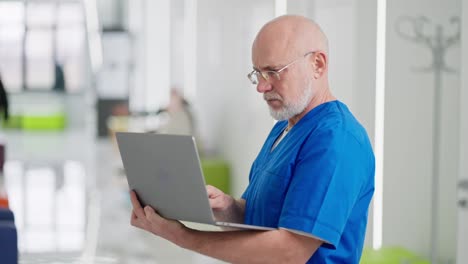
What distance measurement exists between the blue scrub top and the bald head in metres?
0.22

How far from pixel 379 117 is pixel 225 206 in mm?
2516

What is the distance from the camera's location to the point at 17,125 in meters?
22.1

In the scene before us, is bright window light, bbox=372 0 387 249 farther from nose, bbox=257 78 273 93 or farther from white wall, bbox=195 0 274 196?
nose, bbox=257 78 273 93

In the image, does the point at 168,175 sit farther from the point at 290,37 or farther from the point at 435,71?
the point at 435,71

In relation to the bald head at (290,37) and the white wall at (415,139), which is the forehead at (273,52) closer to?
the bald head at (290,37)

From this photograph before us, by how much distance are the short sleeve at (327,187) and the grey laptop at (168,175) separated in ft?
0.42

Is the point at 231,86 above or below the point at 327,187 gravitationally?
below

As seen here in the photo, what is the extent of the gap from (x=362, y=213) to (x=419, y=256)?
2.47 metres

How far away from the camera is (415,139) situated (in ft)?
16.1

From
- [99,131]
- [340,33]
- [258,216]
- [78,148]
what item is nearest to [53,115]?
[99,131]

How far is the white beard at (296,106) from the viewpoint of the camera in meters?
2.58

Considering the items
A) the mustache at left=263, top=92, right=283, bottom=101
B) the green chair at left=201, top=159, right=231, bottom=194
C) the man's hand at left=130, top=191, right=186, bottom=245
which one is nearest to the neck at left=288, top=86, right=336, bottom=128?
the mustache at left=263, top=92, right=283, bottom=101

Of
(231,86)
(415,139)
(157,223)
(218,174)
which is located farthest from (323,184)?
(218,174)

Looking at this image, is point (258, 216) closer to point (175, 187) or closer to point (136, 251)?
point (175, 187)
